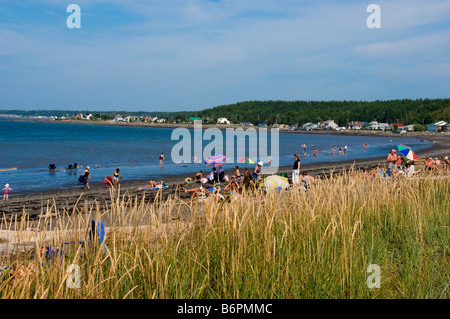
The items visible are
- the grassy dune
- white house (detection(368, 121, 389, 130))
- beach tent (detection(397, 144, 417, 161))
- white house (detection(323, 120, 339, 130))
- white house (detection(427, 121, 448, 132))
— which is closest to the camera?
the grassy dune

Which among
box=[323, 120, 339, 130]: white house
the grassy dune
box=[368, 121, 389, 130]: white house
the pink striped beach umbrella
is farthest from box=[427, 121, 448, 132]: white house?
the grassy dune

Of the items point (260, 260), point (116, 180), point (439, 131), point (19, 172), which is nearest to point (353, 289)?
point (260, 260)

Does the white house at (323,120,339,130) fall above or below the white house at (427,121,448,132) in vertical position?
above

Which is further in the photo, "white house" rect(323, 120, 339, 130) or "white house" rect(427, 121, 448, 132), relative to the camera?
"white house" rect(323, 120, 339, 130)

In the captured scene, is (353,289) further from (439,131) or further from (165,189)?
(439,131)

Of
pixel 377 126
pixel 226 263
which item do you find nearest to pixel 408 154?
pixel 226 263

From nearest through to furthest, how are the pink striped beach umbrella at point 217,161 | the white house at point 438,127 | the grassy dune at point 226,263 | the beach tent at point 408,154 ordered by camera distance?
the grassy dune at point 226,263 < the beach tent at point 408,154 < the pink striped beach umbrella at point 217,161 < the white house at point 438,127

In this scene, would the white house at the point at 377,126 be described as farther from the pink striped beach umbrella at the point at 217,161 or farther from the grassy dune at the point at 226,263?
the grassy dune at the point at 226,263

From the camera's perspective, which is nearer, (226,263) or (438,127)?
(226,263)

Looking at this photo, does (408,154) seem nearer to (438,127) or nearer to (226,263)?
(226,263)

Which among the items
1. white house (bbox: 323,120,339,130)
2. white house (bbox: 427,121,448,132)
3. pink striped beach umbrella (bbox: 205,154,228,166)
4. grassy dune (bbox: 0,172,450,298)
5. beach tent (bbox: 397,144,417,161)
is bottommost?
grassy dune (bbox: 0,172,450,298)

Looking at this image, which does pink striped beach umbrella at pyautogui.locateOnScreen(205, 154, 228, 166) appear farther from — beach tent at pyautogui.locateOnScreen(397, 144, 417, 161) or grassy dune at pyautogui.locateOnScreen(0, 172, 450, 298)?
grassy dune at pyautogui.locateOnScreen(0, 172, 450, 298)

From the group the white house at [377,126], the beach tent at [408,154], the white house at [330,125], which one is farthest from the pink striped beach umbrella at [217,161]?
the white house at [330,125]
